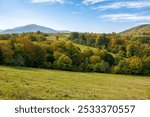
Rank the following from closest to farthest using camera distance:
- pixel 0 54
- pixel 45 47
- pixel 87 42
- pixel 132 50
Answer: pixel 0 54, pixel 45 47, pixel 132 50, pixel 87 42

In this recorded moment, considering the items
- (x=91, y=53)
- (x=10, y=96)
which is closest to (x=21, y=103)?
(x=10, y=96)

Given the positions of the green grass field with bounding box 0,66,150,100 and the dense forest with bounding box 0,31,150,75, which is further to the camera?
the dense forest with bounding box 0,31,150,75

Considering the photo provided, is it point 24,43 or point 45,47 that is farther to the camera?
point 45,47

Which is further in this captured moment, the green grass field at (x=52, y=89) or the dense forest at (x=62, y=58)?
the dense forest at (x=62, y=58)

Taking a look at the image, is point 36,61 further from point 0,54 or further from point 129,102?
point 129,102

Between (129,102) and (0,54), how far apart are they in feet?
175

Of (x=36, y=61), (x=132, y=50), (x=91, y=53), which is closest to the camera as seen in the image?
(x=36, y=61)

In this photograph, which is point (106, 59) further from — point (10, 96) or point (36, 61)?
point (10, 96)

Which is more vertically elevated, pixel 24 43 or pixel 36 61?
pixel 24 43

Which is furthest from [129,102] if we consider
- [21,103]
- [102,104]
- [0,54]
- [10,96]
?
[0,54]

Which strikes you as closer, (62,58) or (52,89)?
(52,89)

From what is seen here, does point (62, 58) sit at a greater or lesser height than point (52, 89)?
greater

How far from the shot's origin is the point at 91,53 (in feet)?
293

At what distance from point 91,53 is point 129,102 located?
2978 inches
